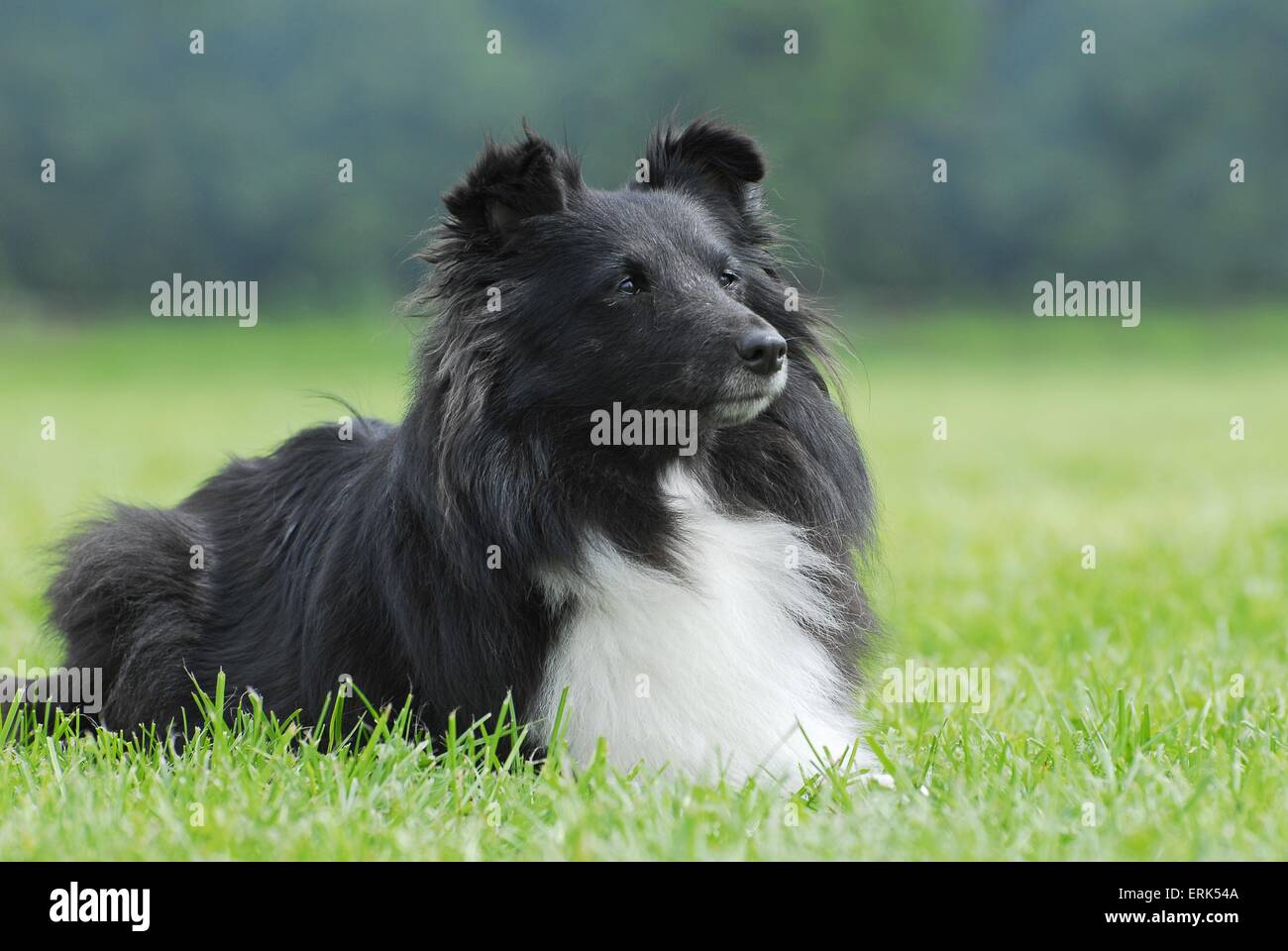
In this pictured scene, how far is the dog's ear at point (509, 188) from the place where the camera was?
160 inches

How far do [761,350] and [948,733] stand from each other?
142 cm

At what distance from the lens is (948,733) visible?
14.6 feet

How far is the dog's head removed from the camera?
3.94m

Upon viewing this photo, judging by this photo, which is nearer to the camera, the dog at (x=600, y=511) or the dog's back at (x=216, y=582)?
the dog at (x=600, y=511)

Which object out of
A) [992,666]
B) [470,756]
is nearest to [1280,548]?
[992,666]

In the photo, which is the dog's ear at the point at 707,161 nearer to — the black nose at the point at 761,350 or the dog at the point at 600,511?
the dog at the point at 600,511

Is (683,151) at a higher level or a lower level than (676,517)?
higher

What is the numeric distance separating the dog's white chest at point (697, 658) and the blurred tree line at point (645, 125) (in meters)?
26.9

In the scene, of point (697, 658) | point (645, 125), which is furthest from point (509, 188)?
point (645, 125)

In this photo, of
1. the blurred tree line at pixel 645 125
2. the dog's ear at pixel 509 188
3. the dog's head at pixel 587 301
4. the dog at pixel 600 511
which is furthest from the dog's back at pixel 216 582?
the blurred tree line at pixel 645 125

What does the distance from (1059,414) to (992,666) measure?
552 inches

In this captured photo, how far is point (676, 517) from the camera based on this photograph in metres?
4.08

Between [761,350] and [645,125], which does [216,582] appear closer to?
[761,350]

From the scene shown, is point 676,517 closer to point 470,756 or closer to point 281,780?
point 470,756
